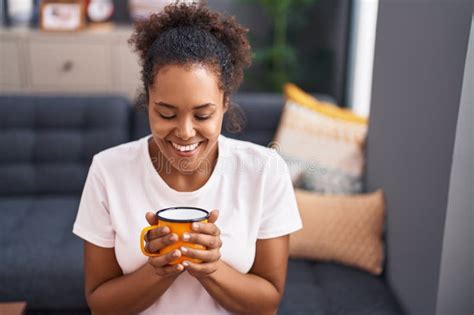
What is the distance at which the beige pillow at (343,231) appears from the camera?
71.5 inches

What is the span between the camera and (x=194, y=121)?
3.49ft

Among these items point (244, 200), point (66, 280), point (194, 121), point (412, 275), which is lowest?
point (66, 280)

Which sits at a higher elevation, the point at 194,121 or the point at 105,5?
the point at 105,5

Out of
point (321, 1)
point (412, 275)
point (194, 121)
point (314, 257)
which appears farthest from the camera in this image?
point (321, 1)

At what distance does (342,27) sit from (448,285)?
254cm

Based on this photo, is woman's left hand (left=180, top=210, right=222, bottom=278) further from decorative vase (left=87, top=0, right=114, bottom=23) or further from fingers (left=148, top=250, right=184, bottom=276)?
decorative vase (left=87, top=0, right=114, bottom=23)

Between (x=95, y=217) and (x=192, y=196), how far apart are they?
22 cm

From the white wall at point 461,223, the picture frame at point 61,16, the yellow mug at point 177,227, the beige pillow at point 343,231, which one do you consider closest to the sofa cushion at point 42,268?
the beige pillow at point 343,231

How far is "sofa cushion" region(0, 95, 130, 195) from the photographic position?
2.30 m

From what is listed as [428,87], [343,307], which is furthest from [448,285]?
[428,87]

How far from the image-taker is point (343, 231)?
1.85m

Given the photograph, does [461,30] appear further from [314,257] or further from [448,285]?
[314,257]

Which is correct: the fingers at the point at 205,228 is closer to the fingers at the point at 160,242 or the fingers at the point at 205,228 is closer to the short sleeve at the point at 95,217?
the fingers at the point at 160,242

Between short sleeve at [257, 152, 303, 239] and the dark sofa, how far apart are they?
583 mm
